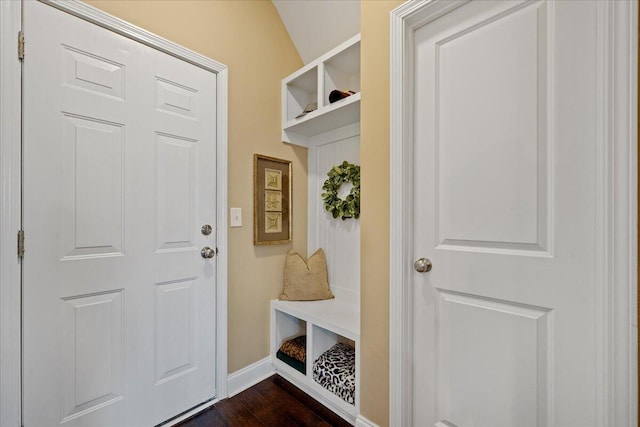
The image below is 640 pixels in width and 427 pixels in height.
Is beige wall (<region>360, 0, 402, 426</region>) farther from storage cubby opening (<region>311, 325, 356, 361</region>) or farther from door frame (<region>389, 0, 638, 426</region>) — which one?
door frame (<region>389, 0, 638, 426</region>)

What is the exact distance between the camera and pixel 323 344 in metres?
1.84

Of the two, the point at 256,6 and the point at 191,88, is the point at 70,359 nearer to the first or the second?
the point at 191,88

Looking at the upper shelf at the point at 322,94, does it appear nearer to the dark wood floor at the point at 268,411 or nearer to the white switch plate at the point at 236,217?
the white switch plate at the point at 236,217

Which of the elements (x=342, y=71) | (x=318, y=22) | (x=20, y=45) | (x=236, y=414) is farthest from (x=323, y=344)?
(x=318, y=22)

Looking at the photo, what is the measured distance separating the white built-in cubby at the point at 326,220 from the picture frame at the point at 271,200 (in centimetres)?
22

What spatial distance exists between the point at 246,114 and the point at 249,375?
1.69 m

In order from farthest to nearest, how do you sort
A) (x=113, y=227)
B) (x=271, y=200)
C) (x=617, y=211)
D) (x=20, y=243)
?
1. (x=271, y=200)
2. (x=113, y=227)
3. (x=20, y=243)
4. (x=617, y=211)

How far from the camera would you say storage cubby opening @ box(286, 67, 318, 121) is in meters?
2.05

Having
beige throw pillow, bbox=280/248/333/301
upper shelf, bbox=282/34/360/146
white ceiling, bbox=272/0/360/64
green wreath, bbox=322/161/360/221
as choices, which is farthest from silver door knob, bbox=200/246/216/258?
white ceiling, bbox=272/0/360/64

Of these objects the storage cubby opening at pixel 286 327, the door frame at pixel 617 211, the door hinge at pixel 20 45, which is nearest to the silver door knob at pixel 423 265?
the door frame at pixel 617 211

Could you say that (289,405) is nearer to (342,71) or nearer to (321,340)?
(321,340)

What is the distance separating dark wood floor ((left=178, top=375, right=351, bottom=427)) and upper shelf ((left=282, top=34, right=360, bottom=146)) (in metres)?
1.69

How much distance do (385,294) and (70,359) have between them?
4.59ft

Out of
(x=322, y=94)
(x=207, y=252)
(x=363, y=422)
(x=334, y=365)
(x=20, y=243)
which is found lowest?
(x=363, y=422)
